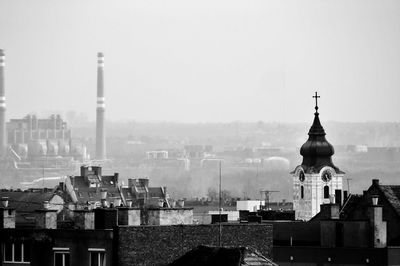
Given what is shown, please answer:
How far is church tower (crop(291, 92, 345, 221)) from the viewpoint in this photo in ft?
300

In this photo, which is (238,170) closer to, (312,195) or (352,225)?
(312,195)

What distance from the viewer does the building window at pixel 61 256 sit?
34594mm

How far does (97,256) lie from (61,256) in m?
1.06

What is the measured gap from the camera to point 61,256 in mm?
34750

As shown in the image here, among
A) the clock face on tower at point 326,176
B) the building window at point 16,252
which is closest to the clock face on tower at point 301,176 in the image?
the clock face on tower at point 326,176

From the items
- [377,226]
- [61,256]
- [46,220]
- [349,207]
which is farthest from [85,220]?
[349,207]

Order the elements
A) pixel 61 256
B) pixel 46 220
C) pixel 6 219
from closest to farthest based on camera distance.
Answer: pixel 61 256, pixel 46 220, pixel 6 219

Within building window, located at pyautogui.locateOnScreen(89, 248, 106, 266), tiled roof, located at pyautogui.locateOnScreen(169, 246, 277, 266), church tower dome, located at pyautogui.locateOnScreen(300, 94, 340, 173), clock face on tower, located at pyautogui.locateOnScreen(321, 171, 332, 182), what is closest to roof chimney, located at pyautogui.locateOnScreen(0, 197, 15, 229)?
building window, located at pyautogui.locateOnScreen(89, 248, 106, 266)

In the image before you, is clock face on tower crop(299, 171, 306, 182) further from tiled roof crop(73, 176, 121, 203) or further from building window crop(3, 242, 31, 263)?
building window crop(3, 242, 31, 263)

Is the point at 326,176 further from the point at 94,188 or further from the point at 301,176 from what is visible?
the point at 94,188

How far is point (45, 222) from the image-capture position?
36.8 m

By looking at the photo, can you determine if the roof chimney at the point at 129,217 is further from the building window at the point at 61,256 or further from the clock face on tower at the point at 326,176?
the clock face on tower at the point at 326,176

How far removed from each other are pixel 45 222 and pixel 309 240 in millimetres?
15768

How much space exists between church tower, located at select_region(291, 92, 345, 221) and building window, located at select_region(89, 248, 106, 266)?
2203 inches
